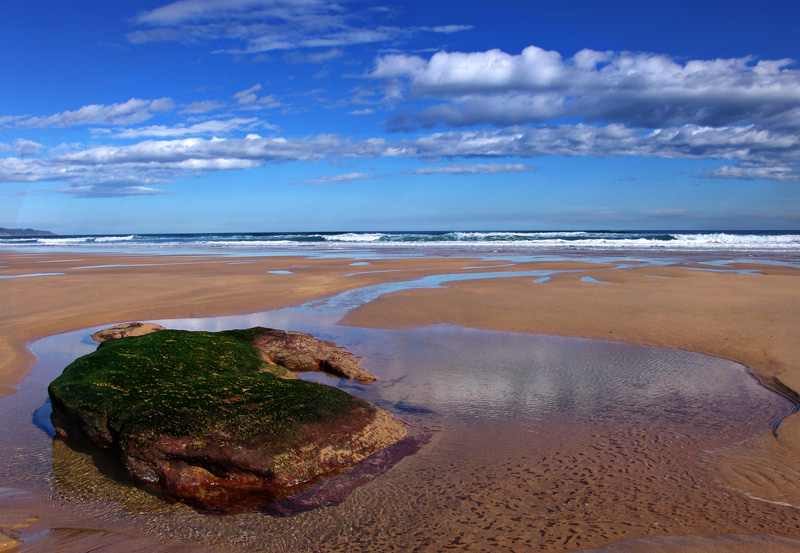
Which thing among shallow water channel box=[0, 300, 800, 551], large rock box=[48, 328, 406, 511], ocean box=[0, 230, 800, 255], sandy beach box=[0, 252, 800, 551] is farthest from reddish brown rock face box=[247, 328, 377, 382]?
ocean box=[0, 230, 800, 255]

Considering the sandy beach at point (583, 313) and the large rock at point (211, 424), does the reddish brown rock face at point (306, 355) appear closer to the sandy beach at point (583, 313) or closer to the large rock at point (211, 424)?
the large rock at point (211, 424)

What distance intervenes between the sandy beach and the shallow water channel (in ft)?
A: 0.20

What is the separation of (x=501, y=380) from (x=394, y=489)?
3.00 m

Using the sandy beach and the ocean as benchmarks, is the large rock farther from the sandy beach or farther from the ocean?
the ocean

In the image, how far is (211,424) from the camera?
4.39 metres

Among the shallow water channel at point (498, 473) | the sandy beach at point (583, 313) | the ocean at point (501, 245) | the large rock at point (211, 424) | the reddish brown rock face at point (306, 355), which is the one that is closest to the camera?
the shallow water channel at point (498, 473)

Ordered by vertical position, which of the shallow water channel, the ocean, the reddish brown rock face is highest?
the ocean

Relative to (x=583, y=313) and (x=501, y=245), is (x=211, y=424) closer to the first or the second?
(x=583, y=313)

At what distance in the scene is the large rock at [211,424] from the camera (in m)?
4.10

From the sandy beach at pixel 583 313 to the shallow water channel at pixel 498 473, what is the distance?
0.06 metres

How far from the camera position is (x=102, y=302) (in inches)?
504

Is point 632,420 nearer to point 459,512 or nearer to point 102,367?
point 459,512

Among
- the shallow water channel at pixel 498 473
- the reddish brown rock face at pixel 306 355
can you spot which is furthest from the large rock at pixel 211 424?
the reddish brown rock face at pixel 306 355

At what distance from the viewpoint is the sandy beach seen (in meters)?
3.81
